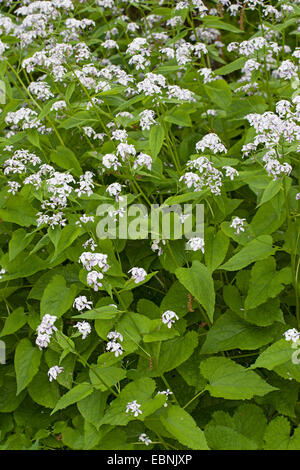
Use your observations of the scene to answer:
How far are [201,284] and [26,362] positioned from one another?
1.23 metres

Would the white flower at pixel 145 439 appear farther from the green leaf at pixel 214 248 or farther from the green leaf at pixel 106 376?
the green leaf at pixel 214 248

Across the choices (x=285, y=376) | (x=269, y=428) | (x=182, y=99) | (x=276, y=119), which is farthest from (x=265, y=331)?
(x=182, y=99)

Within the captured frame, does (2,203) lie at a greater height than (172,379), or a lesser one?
greater

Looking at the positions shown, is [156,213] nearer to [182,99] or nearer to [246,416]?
[182,99]

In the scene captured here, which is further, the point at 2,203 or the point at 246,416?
the point at 2,203

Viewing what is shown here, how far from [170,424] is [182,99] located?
2.17 metres

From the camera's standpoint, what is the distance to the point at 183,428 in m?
2.75

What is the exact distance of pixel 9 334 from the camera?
383cm

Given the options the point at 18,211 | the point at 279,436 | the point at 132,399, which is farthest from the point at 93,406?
the point at 18,211

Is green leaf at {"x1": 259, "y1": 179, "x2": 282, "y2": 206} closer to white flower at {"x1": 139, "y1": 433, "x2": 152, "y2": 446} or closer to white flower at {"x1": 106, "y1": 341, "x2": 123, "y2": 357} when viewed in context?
white flower at {"x1": 106, "y1": 341, "x2": 123, "y2": 357}

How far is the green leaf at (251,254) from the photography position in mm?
3006

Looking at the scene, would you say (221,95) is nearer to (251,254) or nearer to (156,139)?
(156,139)

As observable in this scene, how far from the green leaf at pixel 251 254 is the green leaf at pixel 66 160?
1.47 meters

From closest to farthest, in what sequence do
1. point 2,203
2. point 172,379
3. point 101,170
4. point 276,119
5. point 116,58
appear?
1. point 276,119
2. point 172,379
3. point 2,203
4. point 101,170
5. point 116,58
